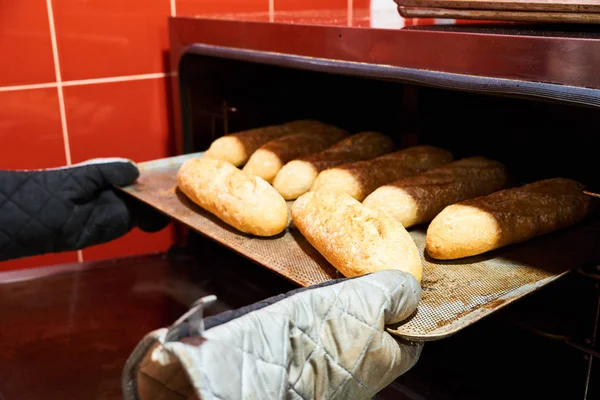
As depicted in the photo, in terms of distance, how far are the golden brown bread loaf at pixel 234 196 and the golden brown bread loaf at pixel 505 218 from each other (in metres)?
0.27

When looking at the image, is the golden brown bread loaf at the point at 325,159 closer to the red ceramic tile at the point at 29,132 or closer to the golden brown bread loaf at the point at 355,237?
the golden brown bread loaf at the point at 355,237

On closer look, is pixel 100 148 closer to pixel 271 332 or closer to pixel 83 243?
pixel 83 243

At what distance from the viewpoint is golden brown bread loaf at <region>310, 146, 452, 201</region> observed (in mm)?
1150

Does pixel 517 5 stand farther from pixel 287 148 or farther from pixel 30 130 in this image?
pixel 30 130

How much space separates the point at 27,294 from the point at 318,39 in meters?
0.83

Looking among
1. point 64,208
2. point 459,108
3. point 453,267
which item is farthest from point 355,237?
point 64,208

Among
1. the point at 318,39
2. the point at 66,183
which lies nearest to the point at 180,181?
the point at 66,183

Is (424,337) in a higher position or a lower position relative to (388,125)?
lower

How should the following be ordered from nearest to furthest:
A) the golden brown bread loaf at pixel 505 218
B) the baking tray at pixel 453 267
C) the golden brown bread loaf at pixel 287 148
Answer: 1. the baking tray at pixel 453 267
2. the golden brown bread loaf at pixel 505 218
3. the golden brown bread loaf at pixel 287 148

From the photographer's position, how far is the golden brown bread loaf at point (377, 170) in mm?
1150

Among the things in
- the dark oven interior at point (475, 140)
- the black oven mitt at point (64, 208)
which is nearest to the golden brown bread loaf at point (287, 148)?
the dark oven interior at point (475, 140)

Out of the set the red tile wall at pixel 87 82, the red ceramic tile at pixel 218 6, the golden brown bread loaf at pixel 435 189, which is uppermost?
the red ceramic tile at pixel 218 6

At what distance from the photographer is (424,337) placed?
28.4 inches

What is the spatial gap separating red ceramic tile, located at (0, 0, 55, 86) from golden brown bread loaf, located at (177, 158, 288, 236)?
20.3 inches
